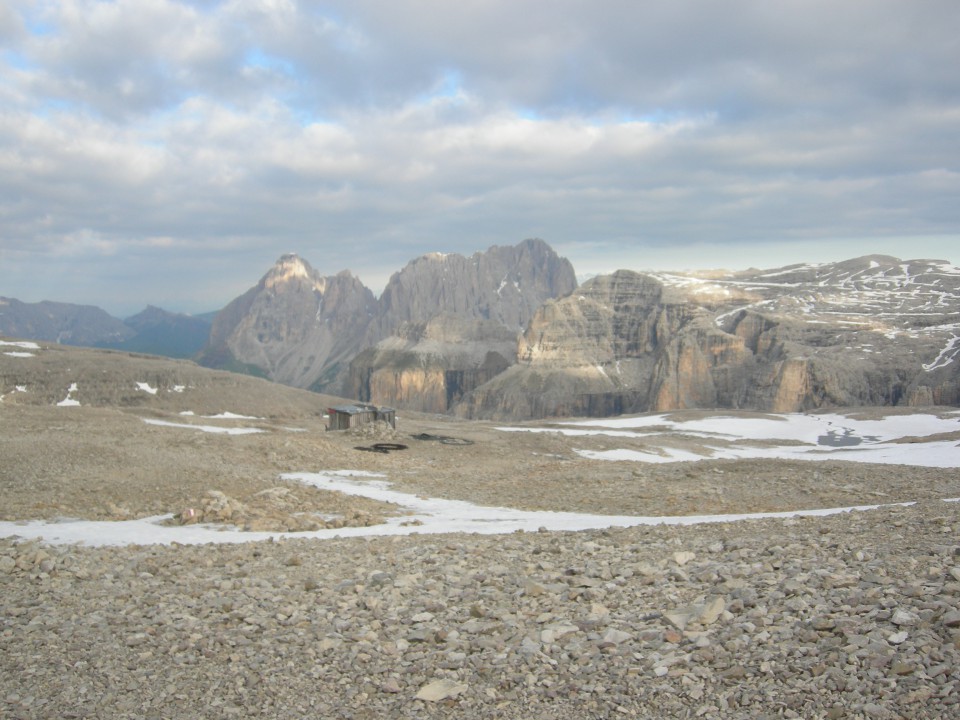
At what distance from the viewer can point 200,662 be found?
8672 mm

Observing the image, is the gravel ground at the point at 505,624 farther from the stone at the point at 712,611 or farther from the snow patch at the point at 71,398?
the snow patch at the point at 71,398

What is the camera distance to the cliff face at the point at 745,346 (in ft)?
399

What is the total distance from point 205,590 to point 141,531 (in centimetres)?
627

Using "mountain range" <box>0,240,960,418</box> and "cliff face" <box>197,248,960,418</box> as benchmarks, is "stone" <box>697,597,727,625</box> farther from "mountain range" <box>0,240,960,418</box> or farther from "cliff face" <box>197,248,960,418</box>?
"cliff face" <box>197,248,960,418</box>

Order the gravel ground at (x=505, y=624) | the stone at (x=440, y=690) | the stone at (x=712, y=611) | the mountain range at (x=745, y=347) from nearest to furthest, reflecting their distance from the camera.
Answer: the gravel ground at (x=505, y=624) → the stone at (x=440, y=690) → the stone at (x=712, y=611) → the mountain range at (x=745, y=347)

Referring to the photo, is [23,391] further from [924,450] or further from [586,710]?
[586,710]

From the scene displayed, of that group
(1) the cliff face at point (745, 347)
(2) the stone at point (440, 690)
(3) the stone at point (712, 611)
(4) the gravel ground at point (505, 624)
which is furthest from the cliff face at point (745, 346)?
(2) the stone at point (440, 690)

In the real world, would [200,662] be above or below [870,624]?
below

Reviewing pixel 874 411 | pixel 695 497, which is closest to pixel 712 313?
pixel 874 411

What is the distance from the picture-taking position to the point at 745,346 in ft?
488

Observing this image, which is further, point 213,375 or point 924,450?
point 213,375

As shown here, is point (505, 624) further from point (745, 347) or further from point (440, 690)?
point (745, 347)

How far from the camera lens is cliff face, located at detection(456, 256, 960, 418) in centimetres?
12175

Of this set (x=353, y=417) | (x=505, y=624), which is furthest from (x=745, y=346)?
(x=505, y=624)
